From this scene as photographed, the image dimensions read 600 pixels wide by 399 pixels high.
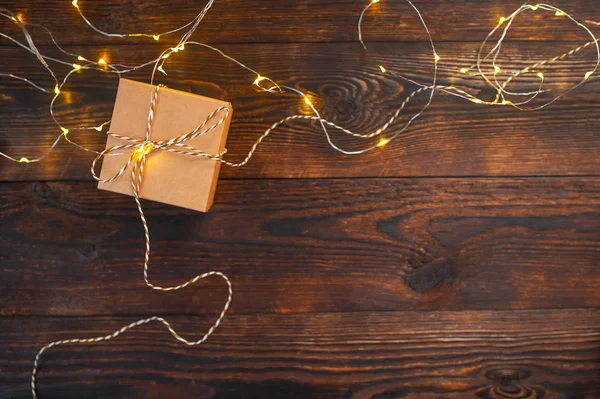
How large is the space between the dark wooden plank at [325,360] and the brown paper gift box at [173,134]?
259mm

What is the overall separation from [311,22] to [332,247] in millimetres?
447

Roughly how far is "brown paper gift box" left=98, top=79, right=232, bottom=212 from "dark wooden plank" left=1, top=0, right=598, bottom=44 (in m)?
0.16

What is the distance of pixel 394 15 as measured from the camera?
3.61 ft

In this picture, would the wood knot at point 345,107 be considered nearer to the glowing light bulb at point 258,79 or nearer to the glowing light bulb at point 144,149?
the glowing light bulb at point 258,79

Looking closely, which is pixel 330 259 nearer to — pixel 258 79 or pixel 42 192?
pixel 258 79

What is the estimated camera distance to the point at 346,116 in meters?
1.09

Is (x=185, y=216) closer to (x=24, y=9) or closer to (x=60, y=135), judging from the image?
(x=60, y=135)

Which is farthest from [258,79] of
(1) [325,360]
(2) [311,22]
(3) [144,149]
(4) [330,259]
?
(1) [325,360]

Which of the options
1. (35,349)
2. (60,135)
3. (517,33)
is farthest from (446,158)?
(35,349)

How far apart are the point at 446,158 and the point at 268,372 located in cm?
54

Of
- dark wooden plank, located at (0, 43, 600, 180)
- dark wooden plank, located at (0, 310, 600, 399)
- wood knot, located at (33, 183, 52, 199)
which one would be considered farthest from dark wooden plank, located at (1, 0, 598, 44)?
dark wooden plank, located at (0, 310, 600, 399)

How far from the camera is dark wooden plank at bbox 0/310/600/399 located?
108 cm

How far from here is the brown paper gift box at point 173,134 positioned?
1008mm

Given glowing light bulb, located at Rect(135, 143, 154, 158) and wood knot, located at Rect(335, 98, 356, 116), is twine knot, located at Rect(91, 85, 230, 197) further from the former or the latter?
wood knot, located at Rect(335, 98, 356, 116)
